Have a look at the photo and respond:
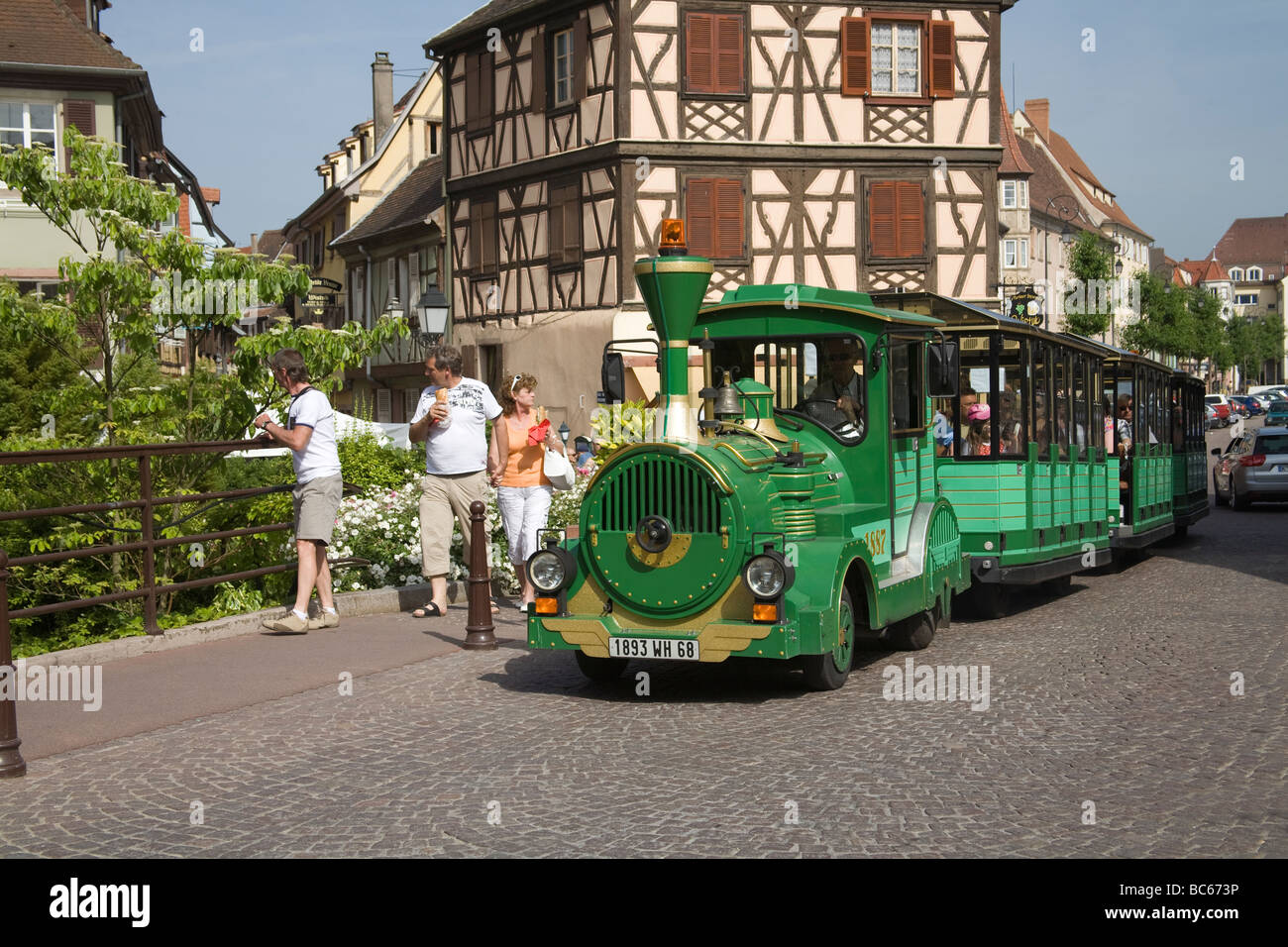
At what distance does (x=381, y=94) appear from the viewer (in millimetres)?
53000

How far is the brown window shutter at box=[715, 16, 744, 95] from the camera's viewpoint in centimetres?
3025

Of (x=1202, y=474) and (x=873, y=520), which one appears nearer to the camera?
(x=873, y=520)

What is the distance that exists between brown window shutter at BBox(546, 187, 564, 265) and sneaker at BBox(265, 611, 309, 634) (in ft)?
69.4

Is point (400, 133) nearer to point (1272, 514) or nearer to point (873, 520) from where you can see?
point (1272, 514)

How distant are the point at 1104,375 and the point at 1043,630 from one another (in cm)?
654

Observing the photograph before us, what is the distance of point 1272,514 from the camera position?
29.1 meters

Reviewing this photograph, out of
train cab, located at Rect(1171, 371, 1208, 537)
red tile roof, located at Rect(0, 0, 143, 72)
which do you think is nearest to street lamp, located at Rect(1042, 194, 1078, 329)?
train cab, located at Rect(1171, 371, 1208, 537)

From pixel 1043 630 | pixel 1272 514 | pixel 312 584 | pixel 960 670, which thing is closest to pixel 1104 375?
pixel 1043 630

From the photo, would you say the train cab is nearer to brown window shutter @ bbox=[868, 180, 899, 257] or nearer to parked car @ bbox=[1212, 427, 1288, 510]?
parked car @ bbox=[1212, 427, 1288, 510]

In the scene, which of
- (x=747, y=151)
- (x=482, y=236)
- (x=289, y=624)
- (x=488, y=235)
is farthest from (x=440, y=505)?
(x=482, y=236)

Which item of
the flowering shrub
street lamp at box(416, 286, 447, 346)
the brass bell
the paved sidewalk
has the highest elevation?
street lamp at box(416, 286, 447, 346)

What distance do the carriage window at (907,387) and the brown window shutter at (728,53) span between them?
2055 cm

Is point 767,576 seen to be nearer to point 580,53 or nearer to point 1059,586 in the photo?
point 1059,586

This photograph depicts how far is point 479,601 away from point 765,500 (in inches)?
115
